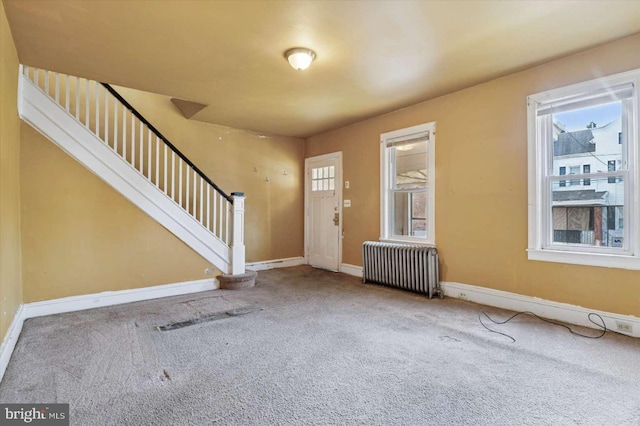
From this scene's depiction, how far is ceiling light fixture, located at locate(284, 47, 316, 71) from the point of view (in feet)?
9.55

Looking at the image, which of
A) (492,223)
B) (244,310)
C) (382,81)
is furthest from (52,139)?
(492,223)

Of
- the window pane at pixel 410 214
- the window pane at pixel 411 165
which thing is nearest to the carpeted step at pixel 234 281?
the window pane at pixel 410 214

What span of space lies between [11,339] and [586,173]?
5.43m

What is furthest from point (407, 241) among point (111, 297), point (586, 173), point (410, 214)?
point (111, 297)

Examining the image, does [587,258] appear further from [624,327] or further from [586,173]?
[586,173]

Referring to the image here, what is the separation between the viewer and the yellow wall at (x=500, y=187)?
2938mm

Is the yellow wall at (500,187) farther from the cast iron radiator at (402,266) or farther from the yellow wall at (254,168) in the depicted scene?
the yellow wall at (254,168)

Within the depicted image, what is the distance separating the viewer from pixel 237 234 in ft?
15.4

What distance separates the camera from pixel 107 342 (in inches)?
106

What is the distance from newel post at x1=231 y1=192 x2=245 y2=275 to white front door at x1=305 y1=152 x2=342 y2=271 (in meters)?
1.85

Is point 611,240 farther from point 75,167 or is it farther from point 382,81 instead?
point 75,167

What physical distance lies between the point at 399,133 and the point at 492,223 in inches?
73.3

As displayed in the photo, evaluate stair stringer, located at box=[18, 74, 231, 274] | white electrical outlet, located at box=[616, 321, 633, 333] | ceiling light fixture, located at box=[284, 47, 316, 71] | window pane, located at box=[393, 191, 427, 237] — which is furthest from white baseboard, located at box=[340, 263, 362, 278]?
ceiling light fixture, located at box=[284, 47, 316, 71]

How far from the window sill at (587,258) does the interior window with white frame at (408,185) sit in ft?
4.20
